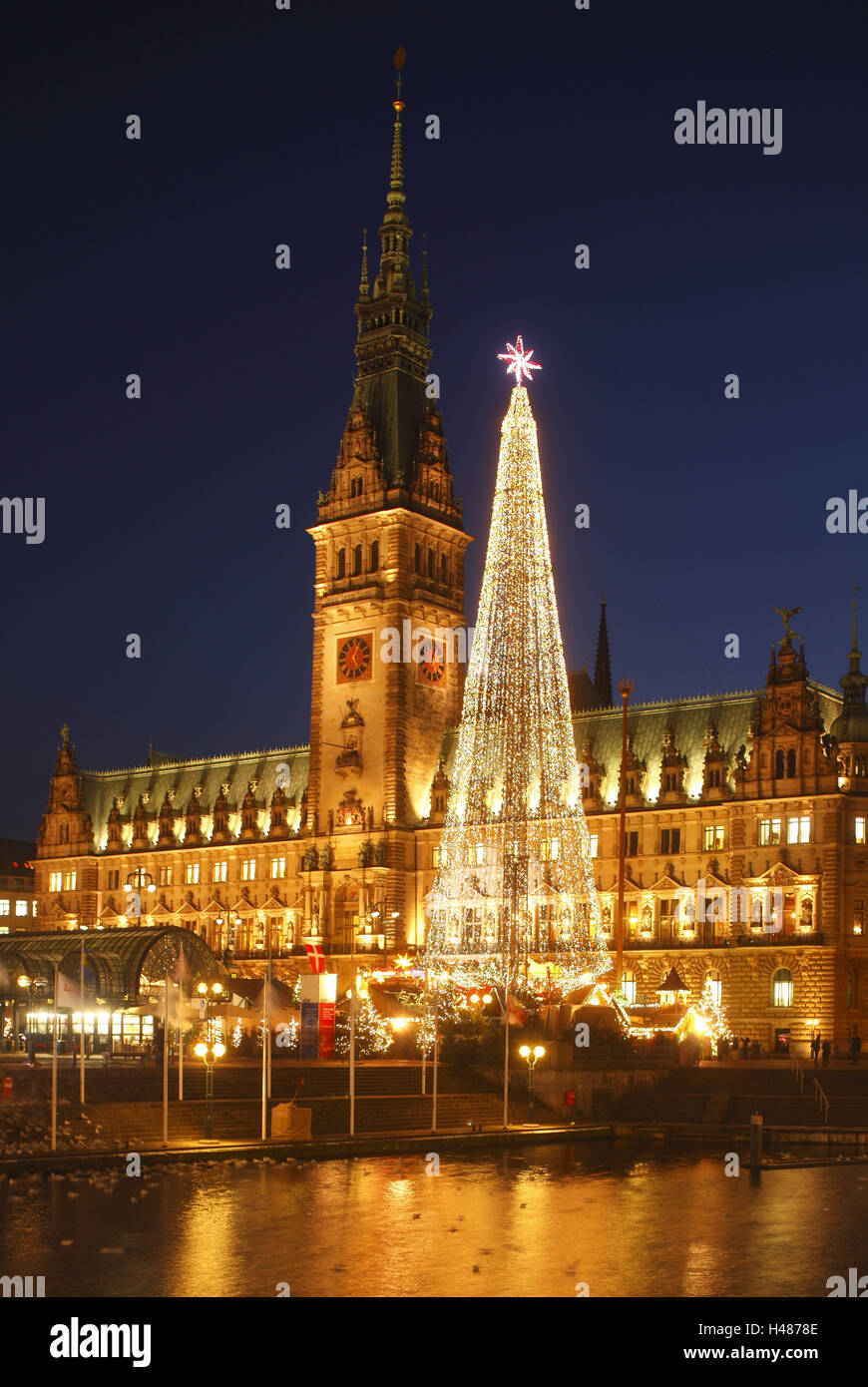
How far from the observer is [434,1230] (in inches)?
1617

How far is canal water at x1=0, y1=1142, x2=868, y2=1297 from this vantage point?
34.6 m

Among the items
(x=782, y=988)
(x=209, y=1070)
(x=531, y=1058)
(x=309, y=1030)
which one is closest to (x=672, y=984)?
(x=782, y=988)

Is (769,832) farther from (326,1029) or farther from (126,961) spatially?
(126,961)

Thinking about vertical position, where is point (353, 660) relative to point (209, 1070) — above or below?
above

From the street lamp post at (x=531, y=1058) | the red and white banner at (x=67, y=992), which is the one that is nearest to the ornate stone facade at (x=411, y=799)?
the street lamp post at (x=531, y=1058)

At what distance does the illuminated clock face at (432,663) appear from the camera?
414 feet

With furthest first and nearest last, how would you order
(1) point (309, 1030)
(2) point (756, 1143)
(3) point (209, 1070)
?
(1) point (309, 1030)
(3) point (209, 1070)
(2) point (756, 1143)

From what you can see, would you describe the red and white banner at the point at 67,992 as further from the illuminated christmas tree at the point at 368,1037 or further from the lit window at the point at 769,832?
the lit window at the point at 769,832

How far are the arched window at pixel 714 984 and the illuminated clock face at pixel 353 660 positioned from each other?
36.5 m

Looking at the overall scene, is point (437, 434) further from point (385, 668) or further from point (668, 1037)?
point (668, 1037)

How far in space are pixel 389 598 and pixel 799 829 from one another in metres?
37.4

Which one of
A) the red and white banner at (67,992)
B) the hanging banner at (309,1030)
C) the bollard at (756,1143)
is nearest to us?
the bollard at (756,1143)

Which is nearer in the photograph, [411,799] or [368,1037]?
[368,1037]

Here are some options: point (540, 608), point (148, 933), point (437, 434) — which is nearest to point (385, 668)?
point (437, 434)
